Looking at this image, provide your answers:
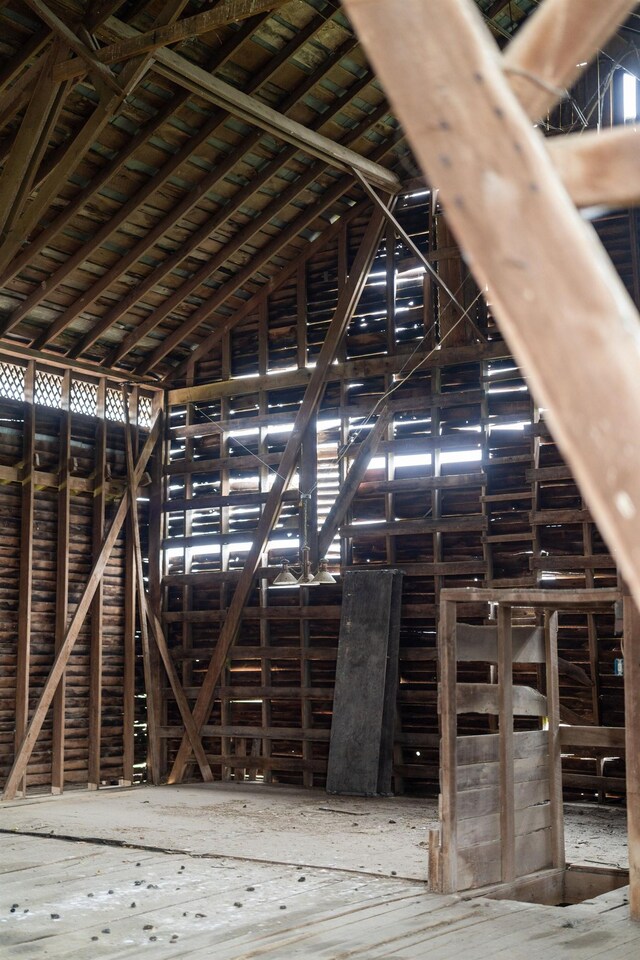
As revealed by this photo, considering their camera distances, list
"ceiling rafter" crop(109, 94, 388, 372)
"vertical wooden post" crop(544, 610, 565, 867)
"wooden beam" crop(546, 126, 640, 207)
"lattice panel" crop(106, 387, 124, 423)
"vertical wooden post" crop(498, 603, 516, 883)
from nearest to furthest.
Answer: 1. "wooden beam" crop(546, 126, 640, 207)
2. "vertical wooden post" crop(498, 603, 516, 883)
3. "vertical wooden post" crop(544, 610, 565, 867)
4. "ceiling rafter" crop(109, 94, 388, 372)
5. "lattice panel" crop(106, 387, 124, 423)

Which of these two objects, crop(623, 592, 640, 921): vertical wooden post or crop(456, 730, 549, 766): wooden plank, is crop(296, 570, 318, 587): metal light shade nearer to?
crop(456, 730, 549, 766): wooden plank

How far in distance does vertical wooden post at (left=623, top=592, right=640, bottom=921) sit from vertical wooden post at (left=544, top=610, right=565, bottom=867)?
129 cm

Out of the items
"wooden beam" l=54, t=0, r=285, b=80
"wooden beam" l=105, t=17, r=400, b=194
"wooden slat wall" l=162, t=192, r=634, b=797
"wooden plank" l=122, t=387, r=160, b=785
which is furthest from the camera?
"wooden plank" l=122, t=387, r=160, b=785

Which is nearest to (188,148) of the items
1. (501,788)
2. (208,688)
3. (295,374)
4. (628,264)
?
(295,374)

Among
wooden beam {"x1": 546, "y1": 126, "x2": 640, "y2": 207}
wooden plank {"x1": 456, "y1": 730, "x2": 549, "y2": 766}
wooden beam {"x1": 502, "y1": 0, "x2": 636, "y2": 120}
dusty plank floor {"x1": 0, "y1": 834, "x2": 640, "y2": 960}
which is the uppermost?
wooden beam {"x1": 502, "y1": 0, "x2": 636, "y2": 120}

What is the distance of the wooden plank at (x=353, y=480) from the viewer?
11.8 m

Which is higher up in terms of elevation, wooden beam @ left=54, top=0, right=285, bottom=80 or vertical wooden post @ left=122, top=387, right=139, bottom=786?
wooden beam @ left=54, top=0, right=285, bottom=80

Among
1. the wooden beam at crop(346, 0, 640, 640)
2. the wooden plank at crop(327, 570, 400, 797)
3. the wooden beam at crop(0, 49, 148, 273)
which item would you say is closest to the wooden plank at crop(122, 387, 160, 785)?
the wooden plank at crop(327, 570, 400, 797)

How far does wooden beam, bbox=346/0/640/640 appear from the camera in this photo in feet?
5.19

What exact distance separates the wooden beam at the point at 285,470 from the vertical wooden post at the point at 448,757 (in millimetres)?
6043

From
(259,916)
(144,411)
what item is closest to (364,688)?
(144,411)

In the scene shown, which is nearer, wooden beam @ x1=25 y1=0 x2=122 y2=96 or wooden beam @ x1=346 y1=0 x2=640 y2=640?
wooden beam @ x1=346 y1=0 x2=640 y2=640

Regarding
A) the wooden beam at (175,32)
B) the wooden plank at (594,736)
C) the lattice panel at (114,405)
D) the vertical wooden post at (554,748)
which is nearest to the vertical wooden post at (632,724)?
the wooden plank at (594,736)

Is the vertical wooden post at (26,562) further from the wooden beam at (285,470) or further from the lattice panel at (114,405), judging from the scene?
the wooden beam at (285,470)
